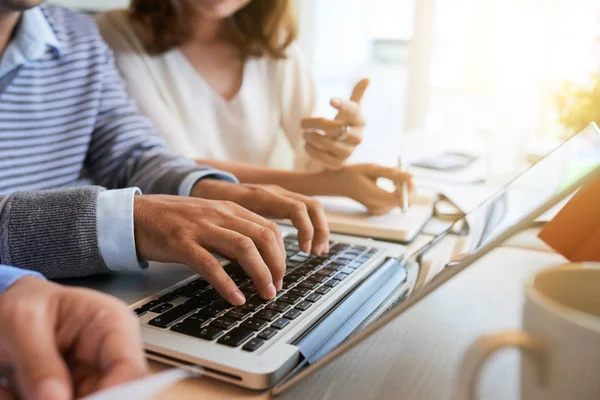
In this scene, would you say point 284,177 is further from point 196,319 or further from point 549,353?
point 549,353

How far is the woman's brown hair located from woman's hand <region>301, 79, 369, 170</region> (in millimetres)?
498

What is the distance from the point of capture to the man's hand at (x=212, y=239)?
0.48 meters

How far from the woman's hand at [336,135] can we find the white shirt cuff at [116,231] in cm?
43

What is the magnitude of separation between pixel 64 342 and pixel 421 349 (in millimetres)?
271

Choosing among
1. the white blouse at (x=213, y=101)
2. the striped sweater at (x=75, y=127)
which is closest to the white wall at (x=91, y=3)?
the white blouse at (x=213, y=101)

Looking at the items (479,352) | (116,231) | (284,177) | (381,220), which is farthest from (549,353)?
(284,177)

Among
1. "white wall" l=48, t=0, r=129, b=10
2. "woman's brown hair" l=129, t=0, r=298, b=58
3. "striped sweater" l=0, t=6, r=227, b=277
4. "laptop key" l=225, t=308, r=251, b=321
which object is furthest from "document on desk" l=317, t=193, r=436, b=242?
"white wall" l=48, t=0, r=129, b=10

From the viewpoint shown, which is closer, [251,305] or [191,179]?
[251,305]

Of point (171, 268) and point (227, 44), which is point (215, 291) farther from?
point (227, 44)

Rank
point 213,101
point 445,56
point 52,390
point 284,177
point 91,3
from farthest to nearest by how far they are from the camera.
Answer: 1. point 445,56
2. point 91,3
3. point 213,101
4. point 284,177
5. point 52,390

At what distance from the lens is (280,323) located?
0.42 m

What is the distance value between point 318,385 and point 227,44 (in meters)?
1.14

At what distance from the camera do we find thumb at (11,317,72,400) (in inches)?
10.0

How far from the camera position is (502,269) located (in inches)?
24.8
